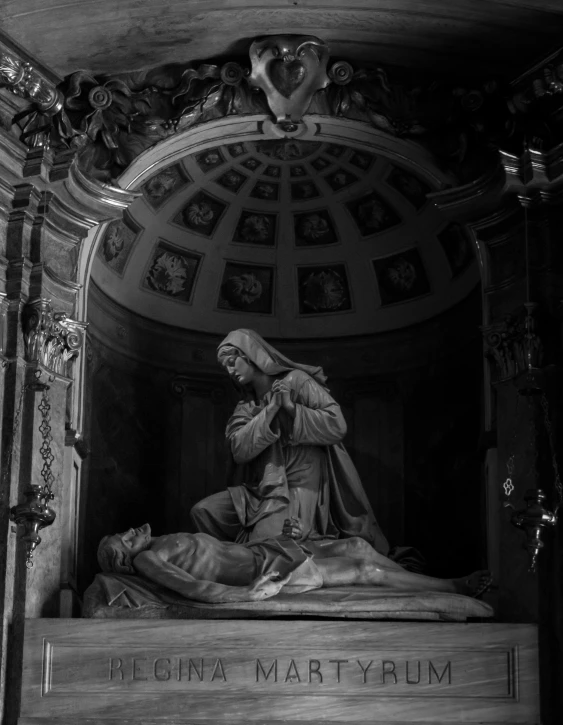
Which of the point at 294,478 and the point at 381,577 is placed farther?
the point at 294,478

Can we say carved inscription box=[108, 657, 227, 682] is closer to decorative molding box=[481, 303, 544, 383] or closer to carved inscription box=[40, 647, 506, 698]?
carved inscription box=[40, 647, 506, 698]

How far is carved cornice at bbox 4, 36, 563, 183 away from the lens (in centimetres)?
1330

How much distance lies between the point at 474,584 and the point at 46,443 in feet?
11.1

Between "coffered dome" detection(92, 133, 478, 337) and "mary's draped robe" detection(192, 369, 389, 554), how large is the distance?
1617 mm

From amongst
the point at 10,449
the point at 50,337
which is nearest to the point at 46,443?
the point at 10,449

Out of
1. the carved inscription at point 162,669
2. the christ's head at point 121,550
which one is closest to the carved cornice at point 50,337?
the christ's head at point 121,550

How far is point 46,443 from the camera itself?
40.9ft

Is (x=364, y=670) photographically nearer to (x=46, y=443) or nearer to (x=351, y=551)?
(x=351, y=551)

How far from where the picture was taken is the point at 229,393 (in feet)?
48.3

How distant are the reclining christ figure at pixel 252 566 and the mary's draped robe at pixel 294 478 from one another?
1.61ft

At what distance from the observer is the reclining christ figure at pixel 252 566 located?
12016mm

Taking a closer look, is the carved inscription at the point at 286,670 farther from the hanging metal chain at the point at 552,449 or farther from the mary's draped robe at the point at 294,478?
the hanging metal chain at the point at 552,449

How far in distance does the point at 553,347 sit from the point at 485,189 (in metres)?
1.41

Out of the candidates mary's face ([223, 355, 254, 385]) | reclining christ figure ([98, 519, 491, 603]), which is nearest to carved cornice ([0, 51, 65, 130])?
mary's face ([223, 355, 254, 385])
